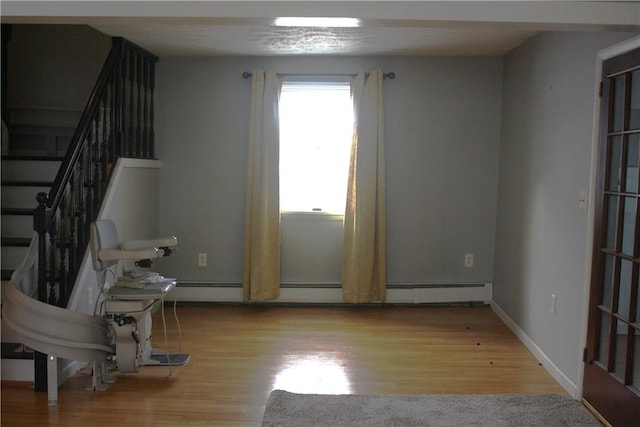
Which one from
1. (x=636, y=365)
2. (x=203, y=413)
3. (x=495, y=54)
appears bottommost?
(x=203, y=413)

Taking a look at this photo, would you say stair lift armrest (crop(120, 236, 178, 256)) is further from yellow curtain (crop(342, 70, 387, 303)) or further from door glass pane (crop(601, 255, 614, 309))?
door glass pane (crop(601, 255, 614, 309))

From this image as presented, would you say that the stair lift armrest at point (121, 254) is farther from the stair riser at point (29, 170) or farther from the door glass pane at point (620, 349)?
the door glass pane at point (620, 349)

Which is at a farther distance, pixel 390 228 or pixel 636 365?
pixel 390 228

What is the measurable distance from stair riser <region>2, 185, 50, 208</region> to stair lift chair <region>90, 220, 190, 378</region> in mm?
1134

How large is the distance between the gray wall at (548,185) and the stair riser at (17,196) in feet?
11.5

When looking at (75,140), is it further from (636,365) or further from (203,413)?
(636,365)

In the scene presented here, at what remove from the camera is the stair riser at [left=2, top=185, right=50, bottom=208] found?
3.95 metres

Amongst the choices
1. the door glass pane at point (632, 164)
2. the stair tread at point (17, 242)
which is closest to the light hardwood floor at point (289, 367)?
the stair tread at point (17, 242)

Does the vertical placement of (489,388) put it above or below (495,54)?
below

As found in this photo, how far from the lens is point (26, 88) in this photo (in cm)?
492

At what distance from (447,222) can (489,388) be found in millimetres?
1975

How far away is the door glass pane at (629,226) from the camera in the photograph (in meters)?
2.54

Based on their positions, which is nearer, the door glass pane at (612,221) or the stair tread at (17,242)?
the door glass pane at (612,221)

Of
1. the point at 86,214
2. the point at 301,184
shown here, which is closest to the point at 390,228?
the point at 301,184
